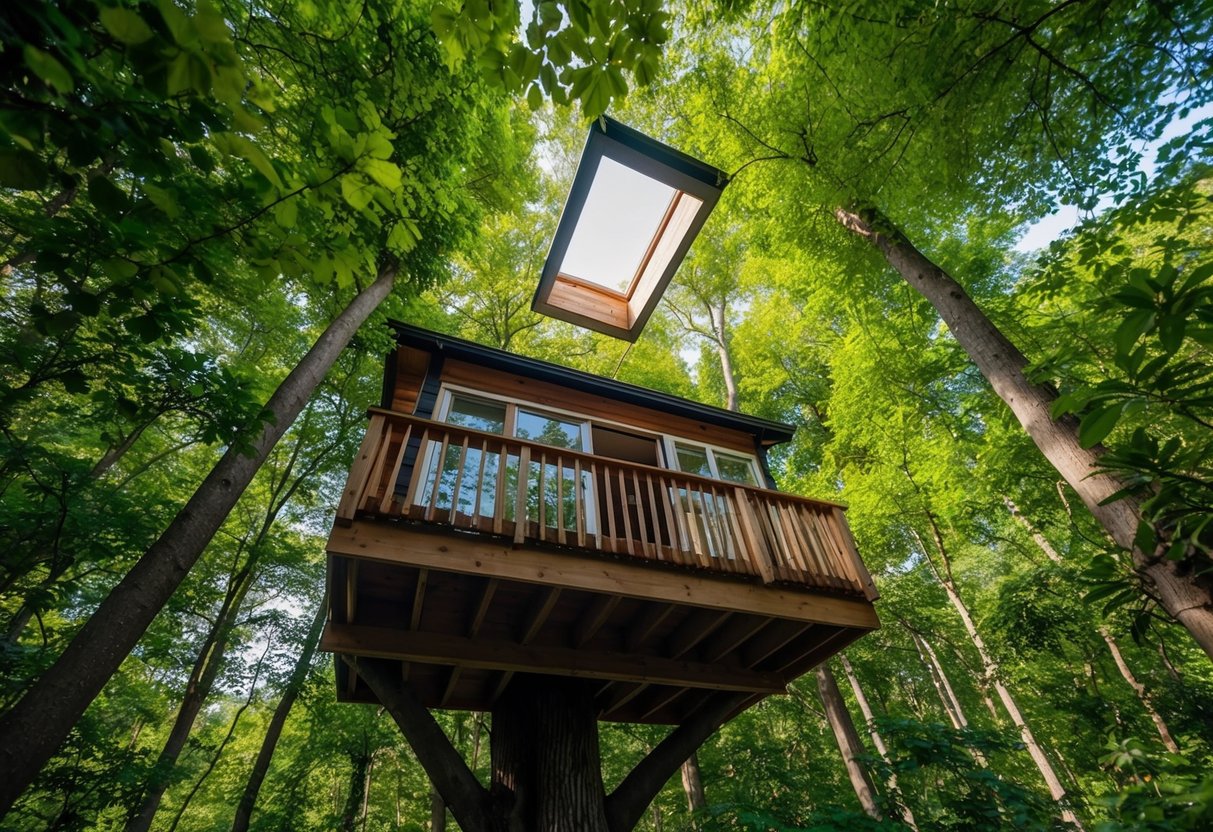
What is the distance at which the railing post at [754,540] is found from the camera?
377 cm

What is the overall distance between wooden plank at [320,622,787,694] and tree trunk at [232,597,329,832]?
186 inches

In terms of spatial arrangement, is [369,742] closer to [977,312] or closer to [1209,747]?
[977,312]

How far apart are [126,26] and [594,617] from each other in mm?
3614

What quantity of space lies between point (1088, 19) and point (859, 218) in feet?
9.25

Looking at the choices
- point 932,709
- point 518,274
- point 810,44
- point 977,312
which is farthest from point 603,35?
point 932,709

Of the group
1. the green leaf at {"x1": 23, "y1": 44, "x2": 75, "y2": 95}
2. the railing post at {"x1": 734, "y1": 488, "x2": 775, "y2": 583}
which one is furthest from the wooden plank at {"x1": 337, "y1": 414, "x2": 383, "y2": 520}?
the railing post at {"x1": 734, "y1": 488, "x2": 775, "y2": 583}

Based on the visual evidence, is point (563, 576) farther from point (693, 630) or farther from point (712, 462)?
point (712, 462)

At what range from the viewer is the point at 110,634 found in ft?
9.25

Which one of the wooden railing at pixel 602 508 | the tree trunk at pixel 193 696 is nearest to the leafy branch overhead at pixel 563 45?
the wooden railing at pixel 602 508

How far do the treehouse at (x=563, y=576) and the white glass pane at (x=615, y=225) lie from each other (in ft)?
5.92

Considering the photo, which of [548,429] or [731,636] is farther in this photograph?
[548,429]


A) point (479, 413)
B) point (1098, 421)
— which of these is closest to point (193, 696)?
point (479, 413)

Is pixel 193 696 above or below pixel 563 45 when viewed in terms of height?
above

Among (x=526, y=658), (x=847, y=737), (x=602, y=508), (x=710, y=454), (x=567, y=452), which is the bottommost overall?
(x=526, y=658)
